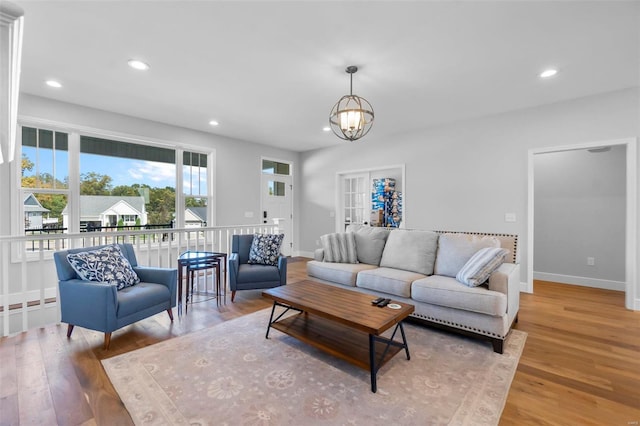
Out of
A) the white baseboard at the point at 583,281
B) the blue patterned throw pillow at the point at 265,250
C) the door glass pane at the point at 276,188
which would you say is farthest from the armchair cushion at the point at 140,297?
the white baseboard at the point at 583,281

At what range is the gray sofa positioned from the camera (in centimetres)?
237

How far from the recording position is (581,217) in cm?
446

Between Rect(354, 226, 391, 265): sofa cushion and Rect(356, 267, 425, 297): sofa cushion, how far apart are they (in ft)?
1.30

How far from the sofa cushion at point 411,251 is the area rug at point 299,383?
84 centimetres

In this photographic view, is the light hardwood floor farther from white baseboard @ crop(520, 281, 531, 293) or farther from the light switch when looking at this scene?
the light switch

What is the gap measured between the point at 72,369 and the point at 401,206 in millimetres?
4876

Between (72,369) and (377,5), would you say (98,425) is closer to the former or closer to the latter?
(72,369)

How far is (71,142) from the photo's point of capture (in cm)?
397

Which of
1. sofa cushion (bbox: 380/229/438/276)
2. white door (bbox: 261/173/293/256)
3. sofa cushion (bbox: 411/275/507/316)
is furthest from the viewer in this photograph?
white door (bbox: 261/173/293/256)

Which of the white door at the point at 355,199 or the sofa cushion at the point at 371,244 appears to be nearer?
the sofa cushion at the point at 371,244

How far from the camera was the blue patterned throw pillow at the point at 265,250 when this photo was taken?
3.87 m

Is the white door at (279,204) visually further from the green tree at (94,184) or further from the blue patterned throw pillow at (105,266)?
the blue patterned throw pillow at (105,266)

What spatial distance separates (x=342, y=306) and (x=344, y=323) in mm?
262

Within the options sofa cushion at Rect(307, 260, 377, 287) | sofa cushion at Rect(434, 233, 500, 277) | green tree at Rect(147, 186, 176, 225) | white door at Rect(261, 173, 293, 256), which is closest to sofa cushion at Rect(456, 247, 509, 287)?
sofa cushion at Rect(434, 233, 500, 277)
